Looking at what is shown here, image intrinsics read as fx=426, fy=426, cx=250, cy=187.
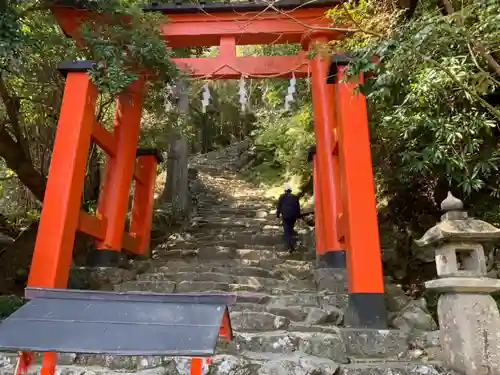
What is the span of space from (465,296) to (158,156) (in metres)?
5.53

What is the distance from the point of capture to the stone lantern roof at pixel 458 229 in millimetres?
3568

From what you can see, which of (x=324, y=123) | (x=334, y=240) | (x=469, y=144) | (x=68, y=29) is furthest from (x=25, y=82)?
(x=469, y=144)

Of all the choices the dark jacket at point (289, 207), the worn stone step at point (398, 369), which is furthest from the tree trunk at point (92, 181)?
the worn stone step at point (398, 369)

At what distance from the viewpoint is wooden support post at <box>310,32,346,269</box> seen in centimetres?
584

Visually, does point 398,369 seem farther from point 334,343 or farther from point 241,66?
point 241,66

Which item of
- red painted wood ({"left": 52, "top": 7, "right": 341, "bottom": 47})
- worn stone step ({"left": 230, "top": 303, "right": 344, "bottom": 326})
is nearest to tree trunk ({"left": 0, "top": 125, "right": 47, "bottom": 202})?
red painted wood ({"left": 52, "top": 7, "right": 341, "bottom": 47})

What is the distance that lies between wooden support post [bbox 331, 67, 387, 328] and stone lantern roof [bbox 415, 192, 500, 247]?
691 mm

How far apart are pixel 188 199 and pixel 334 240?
5.83m

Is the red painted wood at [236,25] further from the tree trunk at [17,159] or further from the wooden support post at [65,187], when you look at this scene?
the tree trunk at [17,159]

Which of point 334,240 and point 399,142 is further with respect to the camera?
point 399,142

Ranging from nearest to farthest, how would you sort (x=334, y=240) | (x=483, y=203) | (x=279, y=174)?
(x=334, y=240) < (x=483, y=203) < (x=279, y=174)

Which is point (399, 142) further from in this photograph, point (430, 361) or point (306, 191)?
point (306, 191)

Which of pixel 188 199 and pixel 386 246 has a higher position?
pixel 188 199

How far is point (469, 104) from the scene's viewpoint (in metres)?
5.19
